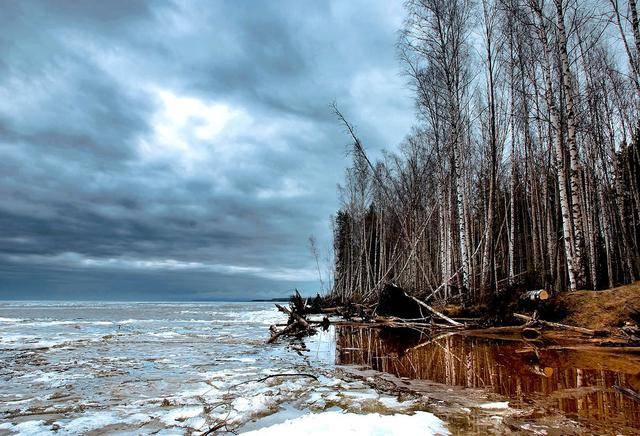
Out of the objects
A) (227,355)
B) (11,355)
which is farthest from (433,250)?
(11,355)

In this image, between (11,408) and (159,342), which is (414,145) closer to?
(159,342)

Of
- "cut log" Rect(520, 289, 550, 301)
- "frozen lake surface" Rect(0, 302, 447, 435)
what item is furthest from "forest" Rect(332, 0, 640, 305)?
"frozen lake surface" Rect(0, 302, 447, 435)

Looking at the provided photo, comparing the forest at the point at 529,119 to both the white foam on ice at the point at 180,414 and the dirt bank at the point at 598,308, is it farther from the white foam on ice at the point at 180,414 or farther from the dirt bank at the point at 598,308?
the white foam on ice at the point at 180,414

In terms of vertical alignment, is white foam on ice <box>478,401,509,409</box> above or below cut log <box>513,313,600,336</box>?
below

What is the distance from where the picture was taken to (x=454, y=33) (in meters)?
15.2

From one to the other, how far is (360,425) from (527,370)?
11.1ft

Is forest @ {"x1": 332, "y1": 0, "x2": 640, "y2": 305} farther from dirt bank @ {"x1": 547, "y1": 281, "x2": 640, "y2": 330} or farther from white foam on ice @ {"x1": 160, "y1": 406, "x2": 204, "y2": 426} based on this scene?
white foam on ice @ {"x1": 160, "y1": 406, "x2": 204, "y2": 426}

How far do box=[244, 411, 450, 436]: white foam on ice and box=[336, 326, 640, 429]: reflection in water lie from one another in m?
1.14

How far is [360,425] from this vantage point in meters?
3.39

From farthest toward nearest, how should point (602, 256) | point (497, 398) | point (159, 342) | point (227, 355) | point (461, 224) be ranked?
point (602, 256) < point (461, 224) < point (159, 342) < point (227, 355) < point (497, 398)

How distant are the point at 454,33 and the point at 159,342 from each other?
1540cm

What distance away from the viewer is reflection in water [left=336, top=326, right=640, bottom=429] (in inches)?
147

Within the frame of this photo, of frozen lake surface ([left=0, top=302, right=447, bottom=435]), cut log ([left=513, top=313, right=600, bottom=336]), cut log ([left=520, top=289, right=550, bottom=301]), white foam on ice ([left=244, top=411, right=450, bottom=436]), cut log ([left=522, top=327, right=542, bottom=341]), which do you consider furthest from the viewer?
cut log ([left=520, top=289, right=550, bottom=301])

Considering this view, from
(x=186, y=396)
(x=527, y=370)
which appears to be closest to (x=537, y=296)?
(x=527, y=370)
